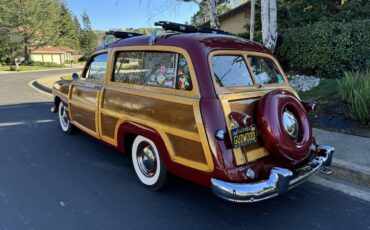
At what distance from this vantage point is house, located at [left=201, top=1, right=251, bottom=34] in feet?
64.3

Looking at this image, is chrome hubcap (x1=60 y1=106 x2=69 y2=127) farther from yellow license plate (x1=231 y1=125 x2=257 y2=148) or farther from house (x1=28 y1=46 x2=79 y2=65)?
house (x1=28 y1=46 x2=79 y2=65)

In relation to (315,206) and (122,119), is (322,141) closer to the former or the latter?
(315,206)

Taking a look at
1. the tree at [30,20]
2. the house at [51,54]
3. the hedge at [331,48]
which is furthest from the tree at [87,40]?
the hedge at [331,48]

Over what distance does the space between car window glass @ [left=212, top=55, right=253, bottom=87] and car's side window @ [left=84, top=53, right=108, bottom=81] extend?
1921 mm

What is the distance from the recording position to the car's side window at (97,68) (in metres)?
4.55

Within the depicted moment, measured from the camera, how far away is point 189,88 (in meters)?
3.17

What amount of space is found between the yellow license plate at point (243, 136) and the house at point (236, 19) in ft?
57.1

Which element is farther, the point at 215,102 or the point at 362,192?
the point at 362,192

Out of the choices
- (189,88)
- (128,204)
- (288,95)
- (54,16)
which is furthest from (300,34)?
(54,16)

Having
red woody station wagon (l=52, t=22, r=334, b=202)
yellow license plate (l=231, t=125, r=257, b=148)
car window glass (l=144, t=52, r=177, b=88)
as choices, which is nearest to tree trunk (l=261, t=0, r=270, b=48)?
red woody station wagon (l=52, t=22, r=334, b=202)

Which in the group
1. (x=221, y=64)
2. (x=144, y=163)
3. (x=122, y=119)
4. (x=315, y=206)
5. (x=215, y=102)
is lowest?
(x=315, y=206)

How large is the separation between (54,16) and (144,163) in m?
45.4

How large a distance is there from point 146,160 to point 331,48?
7.68m

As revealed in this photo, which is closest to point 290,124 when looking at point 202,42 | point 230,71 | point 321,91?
point 230,71
